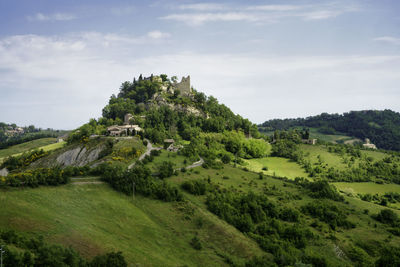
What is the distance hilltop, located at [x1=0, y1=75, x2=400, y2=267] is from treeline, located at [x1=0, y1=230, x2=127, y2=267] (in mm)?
118

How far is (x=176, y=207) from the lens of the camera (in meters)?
58.0

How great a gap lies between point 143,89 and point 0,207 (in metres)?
98.6

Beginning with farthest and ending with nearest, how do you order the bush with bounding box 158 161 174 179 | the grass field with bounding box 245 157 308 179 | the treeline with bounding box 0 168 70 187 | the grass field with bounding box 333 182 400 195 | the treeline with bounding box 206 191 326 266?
the grass field with bounding box 245 157 308 179 < the grass field with bounding box 333 182 400 195 < the bush with bounding box 158 161 174 179 < the treeline with bounding box 206 191 326 266 < the treeline with bounding box 0 168 70 187

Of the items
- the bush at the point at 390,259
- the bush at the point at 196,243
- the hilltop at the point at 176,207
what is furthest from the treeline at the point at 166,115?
the bush at the point at 390,259

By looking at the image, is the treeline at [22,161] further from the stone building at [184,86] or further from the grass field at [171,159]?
the stone building at [184,86]

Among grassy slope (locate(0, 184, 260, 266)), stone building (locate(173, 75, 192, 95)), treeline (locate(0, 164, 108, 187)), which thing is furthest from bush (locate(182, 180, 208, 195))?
stone building (locate(173, 75, 192, 95))

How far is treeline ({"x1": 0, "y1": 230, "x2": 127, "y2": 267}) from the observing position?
28.2 metres

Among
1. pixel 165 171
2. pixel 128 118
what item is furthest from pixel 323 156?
pixel 165 171

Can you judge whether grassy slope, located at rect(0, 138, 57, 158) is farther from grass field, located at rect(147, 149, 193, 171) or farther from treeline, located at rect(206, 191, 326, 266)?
treeline, located at rect(206, 191, 326, 266)

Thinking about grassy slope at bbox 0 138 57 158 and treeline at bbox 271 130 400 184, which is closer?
treeline at bbox 271 130 400 184

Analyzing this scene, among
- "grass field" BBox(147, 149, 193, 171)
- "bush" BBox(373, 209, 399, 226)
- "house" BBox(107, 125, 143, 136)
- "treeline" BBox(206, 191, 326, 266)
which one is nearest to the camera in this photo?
"treeline" BBox(206, 191, 326, 266)

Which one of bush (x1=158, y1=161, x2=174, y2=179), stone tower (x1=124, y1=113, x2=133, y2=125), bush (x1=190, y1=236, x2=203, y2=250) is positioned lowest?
bush (x1=190, y1=236, x2=203, y2=250)

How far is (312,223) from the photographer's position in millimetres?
63906

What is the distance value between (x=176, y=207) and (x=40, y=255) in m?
30.5
